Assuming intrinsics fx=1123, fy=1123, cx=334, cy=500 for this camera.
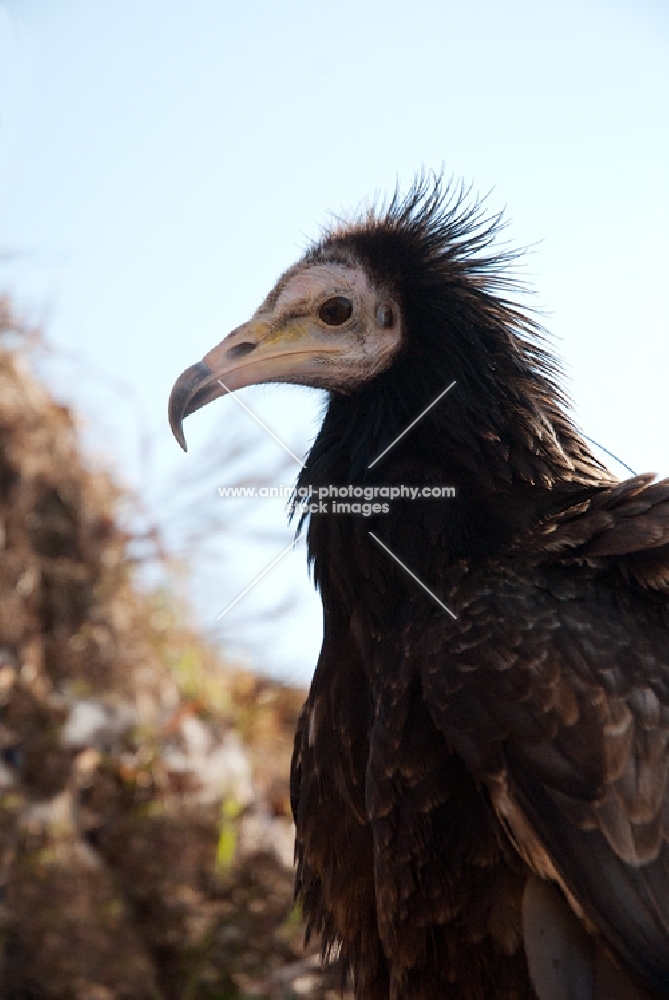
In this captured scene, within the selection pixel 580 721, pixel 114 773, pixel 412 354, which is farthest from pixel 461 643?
pixel 114 773

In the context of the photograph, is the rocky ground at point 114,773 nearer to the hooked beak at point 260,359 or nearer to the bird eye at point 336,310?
the hooked beak at point 260,359

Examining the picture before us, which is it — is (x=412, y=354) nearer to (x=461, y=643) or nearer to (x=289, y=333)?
(x=289, y=333)

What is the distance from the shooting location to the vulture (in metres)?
3.07

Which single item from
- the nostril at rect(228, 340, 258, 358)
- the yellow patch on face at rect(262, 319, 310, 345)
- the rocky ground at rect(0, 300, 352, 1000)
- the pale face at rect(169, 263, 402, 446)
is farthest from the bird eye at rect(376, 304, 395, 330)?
the rocky ground at rect(0, 300, 352, 1000)

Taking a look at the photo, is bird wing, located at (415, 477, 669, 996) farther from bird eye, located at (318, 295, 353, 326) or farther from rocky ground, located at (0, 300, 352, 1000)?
rocky ground, located at (0, 300, 352, 1000)

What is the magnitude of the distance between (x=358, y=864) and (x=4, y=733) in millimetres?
4815

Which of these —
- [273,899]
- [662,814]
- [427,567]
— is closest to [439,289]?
[427,567]

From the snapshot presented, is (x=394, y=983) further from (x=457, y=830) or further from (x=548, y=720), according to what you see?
(x=548, y=720)

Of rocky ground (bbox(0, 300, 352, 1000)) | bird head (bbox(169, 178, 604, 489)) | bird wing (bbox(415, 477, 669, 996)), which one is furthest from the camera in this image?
rocky ground (bbox(0, 300, 352, 1000))

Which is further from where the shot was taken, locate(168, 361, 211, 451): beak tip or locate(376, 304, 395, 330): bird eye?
locate(376, 304, 395, 330): bird eye

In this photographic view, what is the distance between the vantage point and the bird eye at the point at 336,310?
4.27m

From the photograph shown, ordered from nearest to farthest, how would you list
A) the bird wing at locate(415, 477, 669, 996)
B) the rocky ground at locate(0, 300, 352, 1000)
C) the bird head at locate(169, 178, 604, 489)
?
the bird wing at locate(415, 477, 669, 996), the bird head at locate(169, 178, 604, 489), the rocky ground at locate(0, 300, 352, 1000)

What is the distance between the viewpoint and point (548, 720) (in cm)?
311

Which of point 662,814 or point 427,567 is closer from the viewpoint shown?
point 662,814
